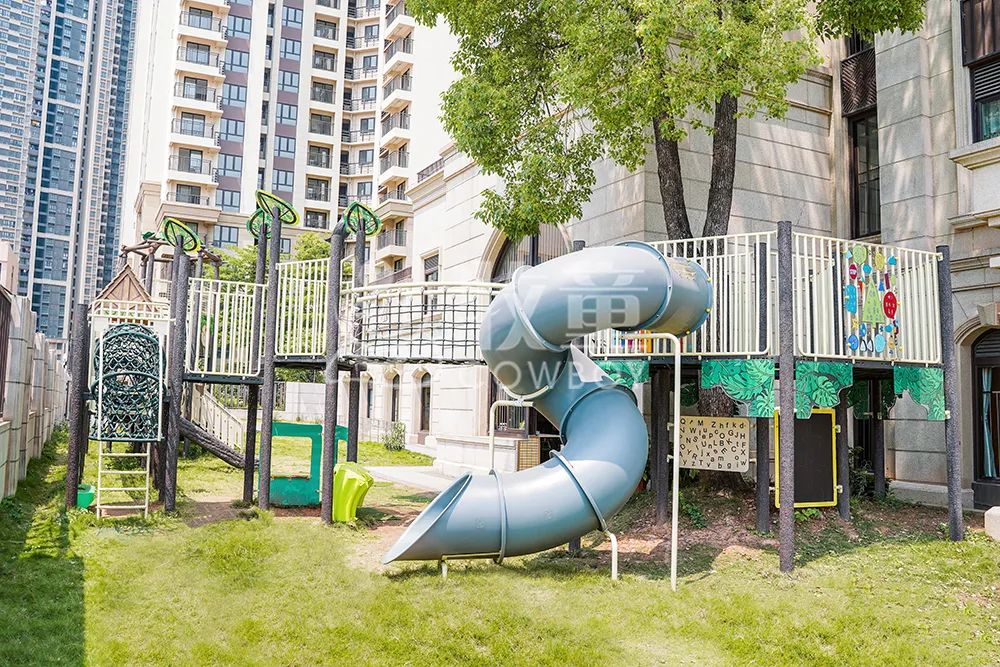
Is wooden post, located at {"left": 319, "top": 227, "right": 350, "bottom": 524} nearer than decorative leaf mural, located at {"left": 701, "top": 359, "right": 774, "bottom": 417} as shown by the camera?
No

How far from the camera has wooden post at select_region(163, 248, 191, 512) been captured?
11531 mm

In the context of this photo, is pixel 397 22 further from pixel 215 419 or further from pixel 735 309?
pixel 735 309

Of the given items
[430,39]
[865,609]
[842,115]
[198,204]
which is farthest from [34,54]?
[865,609]

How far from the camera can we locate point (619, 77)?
448 inches

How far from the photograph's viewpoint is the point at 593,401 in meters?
8.67

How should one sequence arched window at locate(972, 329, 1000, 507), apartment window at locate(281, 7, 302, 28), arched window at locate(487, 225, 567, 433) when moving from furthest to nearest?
apartment window at locate(281, 7, 302, 28) → arched window at locate(487, 225, 567, 433) → arched window at locate(972, 329, 1000, 507)

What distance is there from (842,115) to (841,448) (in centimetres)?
859

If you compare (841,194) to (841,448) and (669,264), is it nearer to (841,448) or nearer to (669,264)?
(841,448)

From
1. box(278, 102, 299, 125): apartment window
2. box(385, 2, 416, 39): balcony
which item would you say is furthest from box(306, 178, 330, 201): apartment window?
box(385, 2, 416, 39): balcony

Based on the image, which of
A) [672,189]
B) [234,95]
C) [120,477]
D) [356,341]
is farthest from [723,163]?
[234,95]

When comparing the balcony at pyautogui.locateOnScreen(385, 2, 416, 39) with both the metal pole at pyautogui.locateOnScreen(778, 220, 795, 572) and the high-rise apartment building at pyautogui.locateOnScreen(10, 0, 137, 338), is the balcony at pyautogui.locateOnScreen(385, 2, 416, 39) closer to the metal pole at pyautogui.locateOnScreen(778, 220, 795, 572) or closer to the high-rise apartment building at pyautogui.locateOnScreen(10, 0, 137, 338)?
the metal pole at pyautogui.locateOnScreen(778, 220, 795, 572)

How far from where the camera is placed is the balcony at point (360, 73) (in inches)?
2304

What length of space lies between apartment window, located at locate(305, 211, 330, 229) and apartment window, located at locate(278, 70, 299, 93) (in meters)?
8.84

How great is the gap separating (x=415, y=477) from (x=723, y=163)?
11.1m
